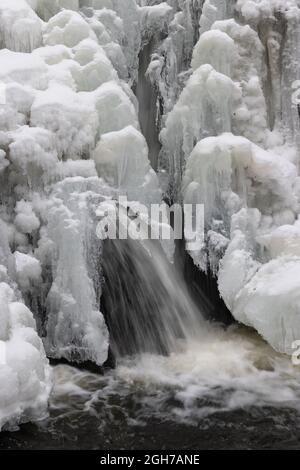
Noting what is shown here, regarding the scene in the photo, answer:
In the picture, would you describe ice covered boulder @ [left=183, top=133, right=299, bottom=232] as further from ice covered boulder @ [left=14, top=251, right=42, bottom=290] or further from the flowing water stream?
ice covered boulder @ [left=14, top=251, right=42, bottom=290]

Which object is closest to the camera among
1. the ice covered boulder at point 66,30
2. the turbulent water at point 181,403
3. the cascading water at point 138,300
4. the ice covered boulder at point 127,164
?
the turbulent water at point 181,403

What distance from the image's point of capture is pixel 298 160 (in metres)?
8.63

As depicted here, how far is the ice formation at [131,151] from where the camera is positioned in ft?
21.7

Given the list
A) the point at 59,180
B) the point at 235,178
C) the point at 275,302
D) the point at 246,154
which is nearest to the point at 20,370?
the point at 59,180

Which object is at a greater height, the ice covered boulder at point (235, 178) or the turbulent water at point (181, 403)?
the ice covered boulder at point (235, 178)

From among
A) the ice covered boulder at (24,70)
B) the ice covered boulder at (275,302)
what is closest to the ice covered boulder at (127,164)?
the ice covered boulder at (24,70)

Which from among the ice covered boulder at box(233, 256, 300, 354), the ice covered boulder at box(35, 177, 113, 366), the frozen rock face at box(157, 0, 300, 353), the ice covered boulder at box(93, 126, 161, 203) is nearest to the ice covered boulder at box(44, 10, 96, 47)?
the frozen rock face at box(157, 0, 300, 353)

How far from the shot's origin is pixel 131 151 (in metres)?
7.52

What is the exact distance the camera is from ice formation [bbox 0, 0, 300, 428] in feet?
21.7

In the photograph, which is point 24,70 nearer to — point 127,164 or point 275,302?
point 127,164

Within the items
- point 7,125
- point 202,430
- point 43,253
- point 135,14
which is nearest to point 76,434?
point 202,430

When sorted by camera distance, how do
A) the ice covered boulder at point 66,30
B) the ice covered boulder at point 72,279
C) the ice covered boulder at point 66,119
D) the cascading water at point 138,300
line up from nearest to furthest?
the ice covered boulder at point 72,279 < the ice covered boulder at point 66,119 < the cascading water at point 138,300 < the ice covered boulder at point 66,30

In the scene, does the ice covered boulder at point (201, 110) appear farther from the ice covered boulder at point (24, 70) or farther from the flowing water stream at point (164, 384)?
the ice covered boulder at point (24, 70)

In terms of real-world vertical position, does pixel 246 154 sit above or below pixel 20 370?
above
